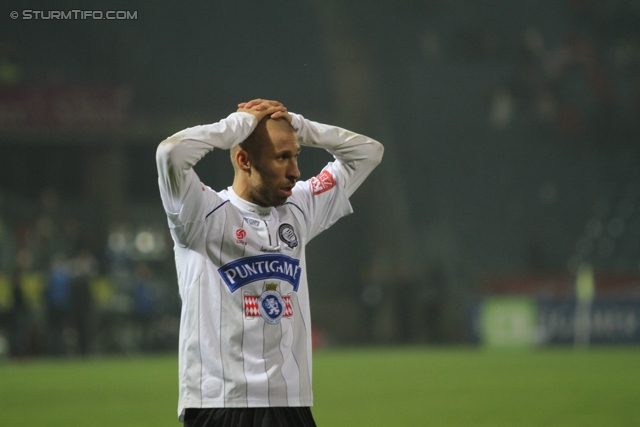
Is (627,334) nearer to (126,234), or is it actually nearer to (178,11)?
(126,234)

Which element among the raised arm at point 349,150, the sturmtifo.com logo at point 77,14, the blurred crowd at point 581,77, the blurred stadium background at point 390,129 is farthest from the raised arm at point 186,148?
the blurred crowd at point 581,77

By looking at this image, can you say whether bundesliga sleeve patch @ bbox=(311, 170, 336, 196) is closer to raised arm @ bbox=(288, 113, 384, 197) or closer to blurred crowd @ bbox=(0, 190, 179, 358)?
raised arm @ bbox=(288, 113, 384, 197)

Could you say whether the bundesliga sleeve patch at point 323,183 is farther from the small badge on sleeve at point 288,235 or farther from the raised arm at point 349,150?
the small badge on sleeve at point 288,235

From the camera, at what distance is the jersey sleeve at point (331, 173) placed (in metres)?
3.54

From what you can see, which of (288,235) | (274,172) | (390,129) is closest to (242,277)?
(288,235)

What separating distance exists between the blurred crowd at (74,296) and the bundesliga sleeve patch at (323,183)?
12860mm

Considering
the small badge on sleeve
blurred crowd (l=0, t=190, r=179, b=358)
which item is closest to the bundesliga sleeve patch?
the small badge on sleeve

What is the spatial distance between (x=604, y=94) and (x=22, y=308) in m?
15.5

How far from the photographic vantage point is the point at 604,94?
2391 centimetres

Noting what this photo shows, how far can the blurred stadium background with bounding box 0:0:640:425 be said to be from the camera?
20469 mm

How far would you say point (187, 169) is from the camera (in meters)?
3.08

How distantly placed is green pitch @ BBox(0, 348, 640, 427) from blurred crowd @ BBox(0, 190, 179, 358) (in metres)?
1.51

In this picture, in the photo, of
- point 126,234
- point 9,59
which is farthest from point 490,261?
point 9,59

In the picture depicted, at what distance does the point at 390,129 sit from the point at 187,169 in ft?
65.6
